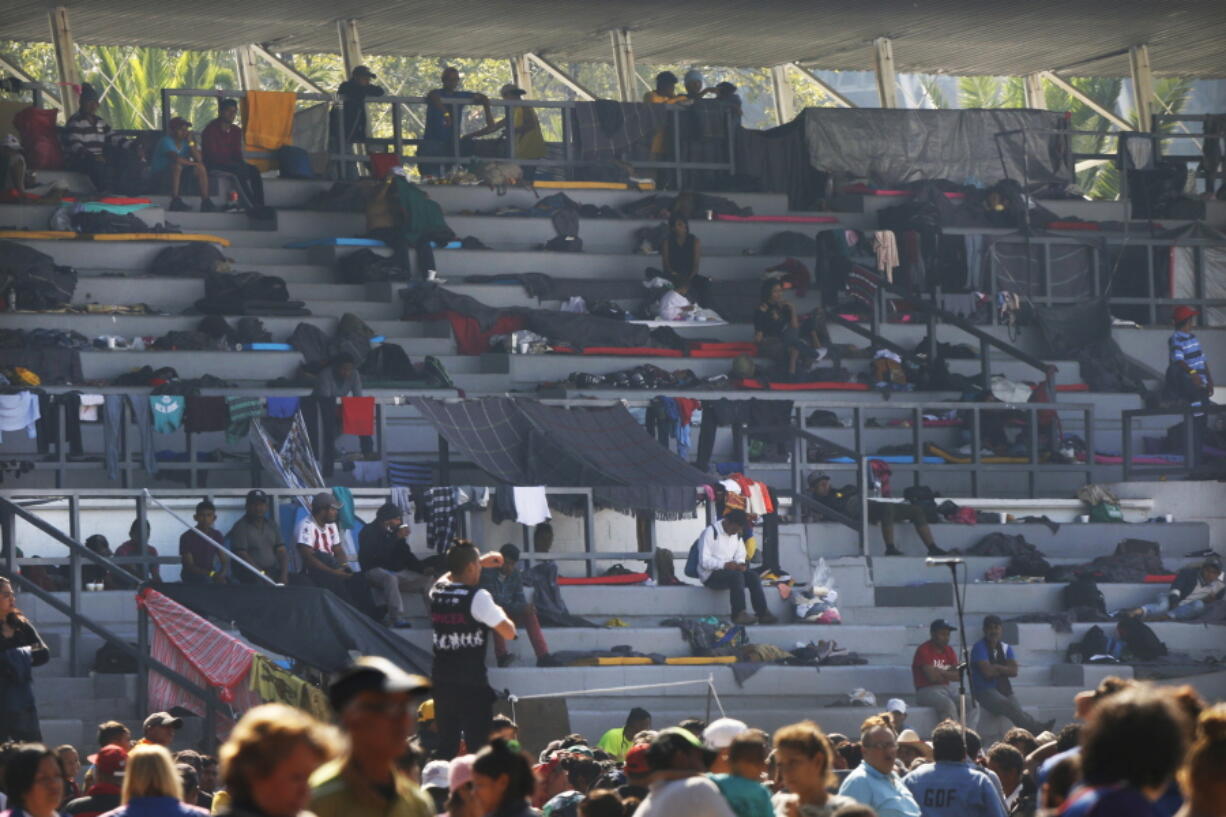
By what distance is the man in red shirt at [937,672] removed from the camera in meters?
18.9

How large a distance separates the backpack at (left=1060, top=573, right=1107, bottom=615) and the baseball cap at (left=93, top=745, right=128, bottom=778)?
1294cm

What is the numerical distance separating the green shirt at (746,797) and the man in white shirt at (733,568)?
39.8ft

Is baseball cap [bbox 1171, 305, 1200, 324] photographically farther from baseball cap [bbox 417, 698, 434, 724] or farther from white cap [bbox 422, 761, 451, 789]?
white cap [bbox 422, 761, 451, 789]

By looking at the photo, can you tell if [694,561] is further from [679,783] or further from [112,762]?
[679,783]

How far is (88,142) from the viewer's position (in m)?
26.2

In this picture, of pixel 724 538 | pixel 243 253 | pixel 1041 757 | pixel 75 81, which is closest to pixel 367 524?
pixel 724 538

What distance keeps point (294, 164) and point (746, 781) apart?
66.8 ft

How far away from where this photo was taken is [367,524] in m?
19.1

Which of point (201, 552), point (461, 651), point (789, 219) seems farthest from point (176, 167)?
point (461, 651)

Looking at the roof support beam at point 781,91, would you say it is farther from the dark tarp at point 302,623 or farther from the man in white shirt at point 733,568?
the dark tarp at point 302,623

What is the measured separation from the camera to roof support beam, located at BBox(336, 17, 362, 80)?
29.3 meters

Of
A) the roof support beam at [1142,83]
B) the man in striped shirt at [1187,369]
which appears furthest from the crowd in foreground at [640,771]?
the roof support beam at [1142,83]

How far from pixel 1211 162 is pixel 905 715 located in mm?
13809

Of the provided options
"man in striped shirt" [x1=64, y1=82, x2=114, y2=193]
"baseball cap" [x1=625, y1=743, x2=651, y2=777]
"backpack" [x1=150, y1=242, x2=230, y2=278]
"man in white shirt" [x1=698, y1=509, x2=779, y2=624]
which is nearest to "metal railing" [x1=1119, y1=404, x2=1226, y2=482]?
"man in white shirt" [x1=698, y1=509, x2=779, y2=624]
